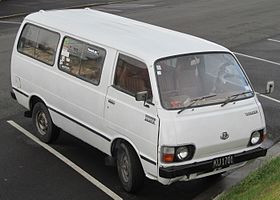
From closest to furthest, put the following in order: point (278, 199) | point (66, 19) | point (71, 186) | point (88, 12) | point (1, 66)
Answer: point (278, 199) → point (71, 186) → point (66, 19) → point (88, 12) → point (1, 66)

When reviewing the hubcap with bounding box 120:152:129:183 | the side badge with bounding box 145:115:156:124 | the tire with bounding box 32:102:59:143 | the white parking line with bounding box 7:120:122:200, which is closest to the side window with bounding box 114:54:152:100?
the side badge with bounding box 145:115:156:124

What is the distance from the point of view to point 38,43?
9.00 meters

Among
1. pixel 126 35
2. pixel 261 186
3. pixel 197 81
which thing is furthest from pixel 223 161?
pixel 126 35

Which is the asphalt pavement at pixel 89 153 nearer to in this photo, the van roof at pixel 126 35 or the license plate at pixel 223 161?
the license plate at pixel 223 161

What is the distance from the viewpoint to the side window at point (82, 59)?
25.3 feet

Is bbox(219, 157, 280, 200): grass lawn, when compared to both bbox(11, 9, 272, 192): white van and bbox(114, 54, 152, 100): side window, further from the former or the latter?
bbox(114, 54, 152, 100): side window

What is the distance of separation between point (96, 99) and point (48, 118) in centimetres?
158

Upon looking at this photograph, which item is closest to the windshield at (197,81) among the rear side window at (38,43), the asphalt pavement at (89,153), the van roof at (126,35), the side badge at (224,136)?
the van roof at (126,35)

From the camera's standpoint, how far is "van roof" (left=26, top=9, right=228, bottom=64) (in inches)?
282

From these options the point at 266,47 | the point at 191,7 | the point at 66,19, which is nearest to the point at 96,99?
the point at 66,19

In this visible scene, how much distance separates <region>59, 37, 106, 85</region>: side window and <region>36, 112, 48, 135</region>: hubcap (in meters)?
1.10

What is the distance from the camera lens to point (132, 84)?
716 cm

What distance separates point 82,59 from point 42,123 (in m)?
1.73

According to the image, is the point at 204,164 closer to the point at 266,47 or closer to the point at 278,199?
the point at 278,199
